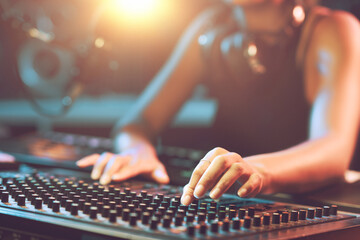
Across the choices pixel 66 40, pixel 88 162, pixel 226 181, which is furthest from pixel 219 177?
pixel 66 40

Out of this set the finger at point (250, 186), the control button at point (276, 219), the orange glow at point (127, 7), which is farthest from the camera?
the orange glow at point (127, 7)

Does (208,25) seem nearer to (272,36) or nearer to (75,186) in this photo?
(272,36)

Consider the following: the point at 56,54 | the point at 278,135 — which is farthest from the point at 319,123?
the point at 56,54

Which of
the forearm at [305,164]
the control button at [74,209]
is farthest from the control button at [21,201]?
the forearm at [305,164]

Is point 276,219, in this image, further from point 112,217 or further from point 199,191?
point 112,217

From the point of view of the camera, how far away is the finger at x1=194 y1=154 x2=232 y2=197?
81 centimetres

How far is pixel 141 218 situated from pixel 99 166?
49 cm

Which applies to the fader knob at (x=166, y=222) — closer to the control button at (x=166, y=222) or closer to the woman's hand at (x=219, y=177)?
the control button at (x=166, y=222)

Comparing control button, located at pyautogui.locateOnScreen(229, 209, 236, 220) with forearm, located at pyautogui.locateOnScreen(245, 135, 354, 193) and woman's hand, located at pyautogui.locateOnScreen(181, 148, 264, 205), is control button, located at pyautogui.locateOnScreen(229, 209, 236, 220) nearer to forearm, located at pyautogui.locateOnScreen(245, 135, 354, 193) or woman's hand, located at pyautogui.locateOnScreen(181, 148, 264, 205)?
woman's hand, located at pyautogui.locateOnScreen(181, 148, 264, 205)

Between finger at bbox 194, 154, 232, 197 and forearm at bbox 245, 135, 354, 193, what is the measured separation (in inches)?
6.2

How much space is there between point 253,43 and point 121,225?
2.89 ft

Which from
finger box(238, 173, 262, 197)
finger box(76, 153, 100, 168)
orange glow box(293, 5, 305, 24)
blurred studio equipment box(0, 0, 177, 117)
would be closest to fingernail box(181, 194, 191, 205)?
finger box(238, 173, 262, 197)

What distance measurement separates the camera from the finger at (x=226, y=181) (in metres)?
0.81

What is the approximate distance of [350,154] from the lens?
1.28 meters
